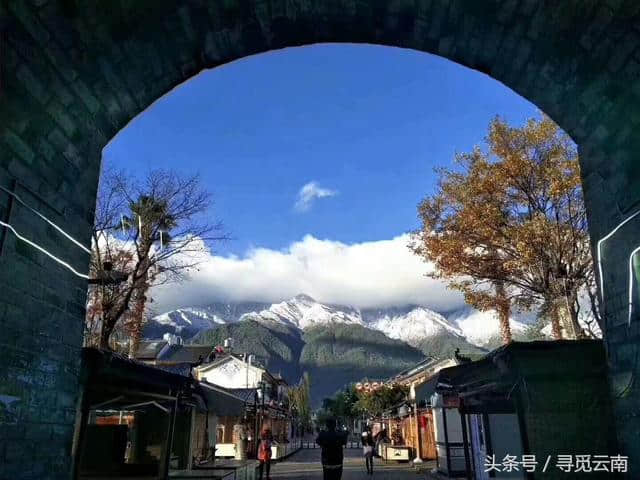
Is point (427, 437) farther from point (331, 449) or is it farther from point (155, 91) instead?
point (155, 91)

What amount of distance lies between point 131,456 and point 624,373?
1227 cm

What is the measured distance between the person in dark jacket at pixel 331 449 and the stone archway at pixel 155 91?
15.1ft

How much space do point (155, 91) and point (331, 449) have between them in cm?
635

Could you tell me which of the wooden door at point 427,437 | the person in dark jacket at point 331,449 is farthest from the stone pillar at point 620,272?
the wooden door at point 427,437

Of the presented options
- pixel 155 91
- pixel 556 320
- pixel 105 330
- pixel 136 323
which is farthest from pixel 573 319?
pixel 136 323

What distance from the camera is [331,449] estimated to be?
29.3 feet

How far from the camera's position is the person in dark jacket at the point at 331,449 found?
29.0ft

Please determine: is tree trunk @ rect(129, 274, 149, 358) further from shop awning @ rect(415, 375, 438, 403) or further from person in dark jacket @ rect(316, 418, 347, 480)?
person in dark jacket @ rect(316, 418, 347, 480)

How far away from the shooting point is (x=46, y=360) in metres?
4.96

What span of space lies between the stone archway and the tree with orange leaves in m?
8.55

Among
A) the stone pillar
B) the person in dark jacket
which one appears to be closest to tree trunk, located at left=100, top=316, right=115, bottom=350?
the person in dark jacket

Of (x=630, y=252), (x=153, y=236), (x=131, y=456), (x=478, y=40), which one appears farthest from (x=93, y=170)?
(x=153, y=236)

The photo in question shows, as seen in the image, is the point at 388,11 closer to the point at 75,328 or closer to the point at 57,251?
the point at 57,251

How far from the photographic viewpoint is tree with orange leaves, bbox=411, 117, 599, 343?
1385 centimetres
